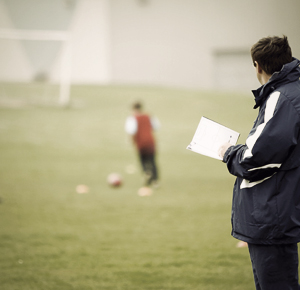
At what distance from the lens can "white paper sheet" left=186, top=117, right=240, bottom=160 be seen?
5.20 ft

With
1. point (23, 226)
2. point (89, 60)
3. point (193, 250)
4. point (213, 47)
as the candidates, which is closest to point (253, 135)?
point (193, 250)

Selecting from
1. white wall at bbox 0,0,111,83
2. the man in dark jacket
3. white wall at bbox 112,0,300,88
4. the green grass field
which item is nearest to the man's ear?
the man in dark jacket

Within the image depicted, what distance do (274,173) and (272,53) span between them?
1.35 ft

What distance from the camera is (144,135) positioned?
6098 millimetres

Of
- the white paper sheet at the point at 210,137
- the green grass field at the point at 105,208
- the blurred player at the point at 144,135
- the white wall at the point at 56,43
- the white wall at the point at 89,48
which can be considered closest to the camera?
the white paper sheet at the point at 210,137

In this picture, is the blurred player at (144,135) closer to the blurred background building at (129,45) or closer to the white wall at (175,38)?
the white wall at (175,38)

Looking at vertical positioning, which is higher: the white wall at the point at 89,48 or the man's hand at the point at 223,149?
the man's hand at the point at 223,149

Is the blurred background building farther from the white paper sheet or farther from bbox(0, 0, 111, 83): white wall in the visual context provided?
the white paper sheet

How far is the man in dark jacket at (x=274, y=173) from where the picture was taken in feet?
4.41

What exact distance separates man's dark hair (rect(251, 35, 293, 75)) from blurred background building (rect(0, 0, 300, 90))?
813 cm

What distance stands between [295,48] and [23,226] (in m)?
3.17

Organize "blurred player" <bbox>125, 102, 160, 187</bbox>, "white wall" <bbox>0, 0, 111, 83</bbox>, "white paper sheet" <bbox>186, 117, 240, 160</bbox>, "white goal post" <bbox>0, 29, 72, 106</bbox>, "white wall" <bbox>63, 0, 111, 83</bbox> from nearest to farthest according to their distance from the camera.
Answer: "white paper sheet" <bbox>186, 117, 240, 160</bbox>, "blurred player" <bbox>125, 102, 160, 187</bbox>, "white wall" <bbox>0, 0, 111, 83</bbox>, "white goal post" <bbox>0, 29, 72, 106</bbox>, "white wall" <bbox>63, 0, 111, 83</bbox>

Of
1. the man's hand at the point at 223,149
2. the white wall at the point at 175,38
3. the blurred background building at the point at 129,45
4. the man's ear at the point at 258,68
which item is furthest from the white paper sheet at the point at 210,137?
the blurred background building at the point at 129,45

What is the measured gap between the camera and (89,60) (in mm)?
12906
